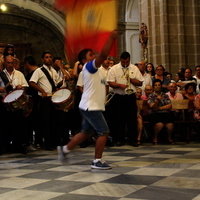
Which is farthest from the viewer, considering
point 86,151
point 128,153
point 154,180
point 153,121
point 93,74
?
point 153,121

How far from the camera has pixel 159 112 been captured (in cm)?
866

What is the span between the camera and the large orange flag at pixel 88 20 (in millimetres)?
4902

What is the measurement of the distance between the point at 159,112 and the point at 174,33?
17.4ft

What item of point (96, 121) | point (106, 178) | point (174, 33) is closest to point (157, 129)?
point (96, 121)

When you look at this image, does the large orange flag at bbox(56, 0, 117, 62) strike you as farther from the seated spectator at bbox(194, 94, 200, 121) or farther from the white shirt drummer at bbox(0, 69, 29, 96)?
the seated spectator at bbox(194, 94, 200, 121)

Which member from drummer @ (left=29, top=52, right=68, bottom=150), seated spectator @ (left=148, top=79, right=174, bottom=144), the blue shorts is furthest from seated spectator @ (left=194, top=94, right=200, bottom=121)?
the blue shorts

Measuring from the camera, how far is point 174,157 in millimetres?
6117

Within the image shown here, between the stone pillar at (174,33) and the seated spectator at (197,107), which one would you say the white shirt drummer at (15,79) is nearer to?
the seated spectator at (197,107)

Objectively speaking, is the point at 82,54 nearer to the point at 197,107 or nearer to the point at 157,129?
the point at 157,129

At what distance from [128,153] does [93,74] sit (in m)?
2.08

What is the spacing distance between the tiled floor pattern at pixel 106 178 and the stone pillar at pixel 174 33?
23.2 feet

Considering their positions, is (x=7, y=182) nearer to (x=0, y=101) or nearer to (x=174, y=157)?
(x=174, y=157)

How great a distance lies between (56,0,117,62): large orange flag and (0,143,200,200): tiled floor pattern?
1.37 m

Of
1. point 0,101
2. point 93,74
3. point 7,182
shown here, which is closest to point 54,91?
point 0,101
